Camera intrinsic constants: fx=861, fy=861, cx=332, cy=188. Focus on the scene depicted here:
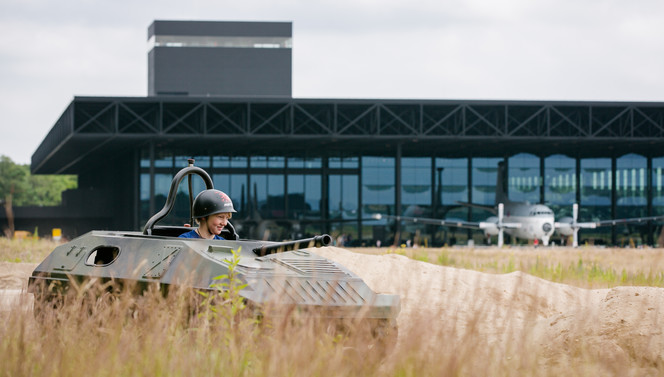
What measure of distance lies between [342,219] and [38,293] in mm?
47863

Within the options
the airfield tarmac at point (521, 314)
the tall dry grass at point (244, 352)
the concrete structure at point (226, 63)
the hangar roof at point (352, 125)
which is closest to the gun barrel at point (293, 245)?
the airfield tarmac at point (521, 314)

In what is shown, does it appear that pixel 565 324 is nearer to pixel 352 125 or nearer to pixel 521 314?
pixel 521 314

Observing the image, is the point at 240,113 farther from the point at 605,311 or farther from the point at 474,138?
the point at 605,311

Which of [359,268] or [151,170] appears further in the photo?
[151,170]

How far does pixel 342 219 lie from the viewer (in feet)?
186

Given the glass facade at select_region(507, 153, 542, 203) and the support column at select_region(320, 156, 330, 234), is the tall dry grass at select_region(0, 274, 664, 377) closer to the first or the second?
the support column at select_region(320, 156, 330, 234)

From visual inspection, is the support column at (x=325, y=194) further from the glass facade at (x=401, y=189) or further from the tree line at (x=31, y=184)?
the tree line at (x=31, y=184)

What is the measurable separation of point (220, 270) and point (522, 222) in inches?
1873

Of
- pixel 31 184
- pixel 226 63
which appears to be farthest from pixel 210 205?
pixel 31 184

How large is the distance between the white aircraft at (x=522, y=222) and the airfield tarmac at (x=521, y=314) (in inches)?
1269

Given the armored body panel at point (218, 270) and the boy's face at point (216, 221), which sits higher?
the boy's face at point (216, 221)

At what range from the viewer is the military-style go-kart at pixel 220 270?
7.04 meters

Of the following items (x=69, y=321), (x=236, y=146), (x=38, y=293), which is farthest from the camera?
(x=236, y=146)

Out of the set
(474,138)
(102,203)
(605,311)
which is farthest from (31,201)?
(605,311)
